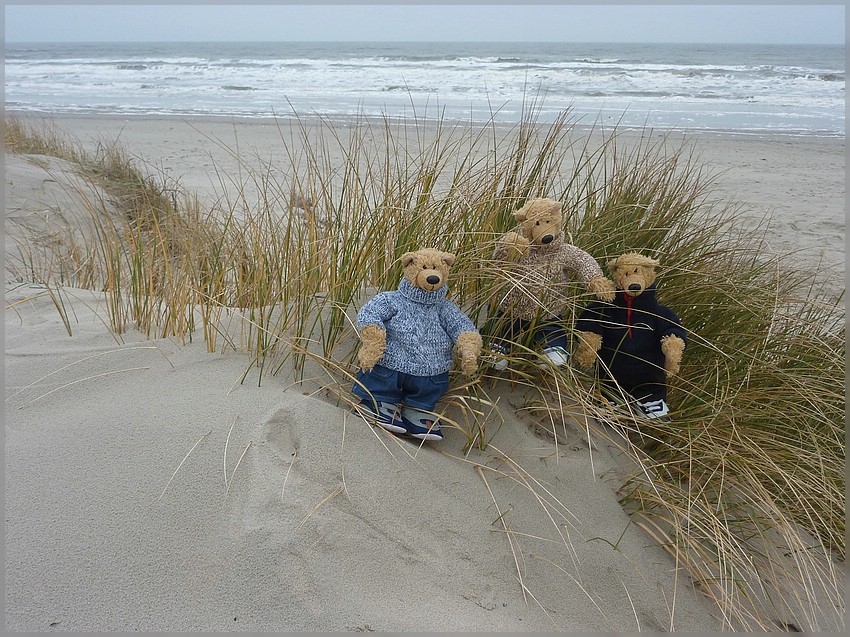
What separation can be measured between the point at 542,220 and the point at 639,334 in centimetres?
56

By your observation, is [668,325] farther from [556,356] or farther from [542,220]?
[542,220]

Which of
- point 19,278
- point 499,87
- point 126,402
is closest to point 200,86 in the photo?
point 499,87

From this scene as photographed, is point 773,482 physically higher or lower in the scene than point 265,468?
lower

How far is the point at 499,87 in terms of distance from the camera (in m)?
22.7

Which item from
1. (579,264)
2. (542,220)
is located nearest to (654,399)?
(579,264)

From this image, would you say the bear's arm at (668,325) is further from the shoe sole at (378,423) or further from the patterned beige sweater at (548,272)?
the shoe sole at (378,423)

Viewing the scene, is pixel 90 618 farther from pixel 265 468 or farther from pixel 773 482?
pixel 773 482

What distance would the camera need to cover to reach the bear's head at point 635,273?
2.32 m

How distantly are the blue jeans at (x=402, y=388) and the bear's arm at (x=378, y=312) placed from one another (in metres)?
0.16

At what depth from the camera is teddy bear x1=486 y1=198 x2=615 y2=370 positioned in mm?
2373

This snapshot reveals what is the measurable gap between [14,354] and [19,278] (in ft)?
4.17

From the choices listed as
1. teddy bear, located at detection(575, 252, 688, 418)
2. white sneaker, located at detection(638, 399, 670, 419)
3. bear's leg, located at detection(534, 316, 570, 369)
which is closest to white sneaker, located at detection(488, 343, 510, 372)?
bear's leg, located at detection(534, 316, 570, 369)

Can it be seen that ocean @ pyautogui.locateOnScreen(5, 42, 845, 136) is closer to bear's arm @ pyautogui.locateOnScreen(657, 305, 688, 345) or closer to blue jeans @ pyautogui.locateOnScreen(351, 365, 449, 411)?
bear's arm @ pyautogui.locateOnScreen(657, 305, 688, 345)

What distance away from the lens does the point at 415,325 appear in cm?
219
